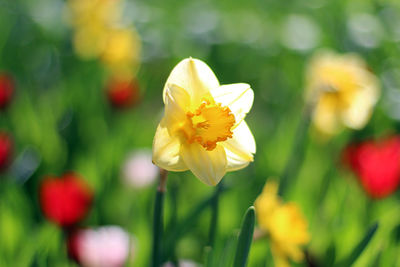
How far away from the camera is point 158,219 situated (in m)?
0.96

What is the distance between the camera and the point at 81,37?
2.60 meters

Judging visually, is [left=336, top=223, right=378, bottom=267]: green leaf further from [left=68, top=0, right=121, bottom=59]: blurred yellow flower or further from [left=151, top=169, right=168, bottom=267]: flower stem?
[left=68, top=0, right=121, bottom=59]: blurred yellow flower

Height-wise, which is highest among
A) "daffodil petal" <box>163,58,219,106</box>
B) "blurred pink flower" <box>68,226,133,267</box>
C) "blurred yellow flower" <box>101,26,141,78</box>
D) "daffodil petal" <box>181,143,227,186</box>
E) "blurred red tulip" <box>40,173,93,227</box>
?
"daffodil petal" <box>163,58,219,106</box>

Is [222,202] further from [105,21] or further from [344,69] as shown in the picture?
[105,21]

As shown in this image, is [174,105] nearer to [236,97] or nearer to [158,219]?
[236,97]

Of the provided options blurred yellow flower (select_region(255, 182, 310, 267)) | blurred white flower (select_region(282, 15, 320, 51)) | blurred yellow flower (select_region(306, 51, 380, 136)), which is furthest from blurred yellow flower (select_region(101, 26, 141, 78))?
blurred yellow flower (select_region(255, 182, 310, 267))

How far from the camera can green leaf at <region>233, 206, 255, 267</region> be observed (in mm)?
836

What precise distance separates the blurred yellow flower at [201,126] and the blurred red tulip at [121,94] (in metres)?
1.28

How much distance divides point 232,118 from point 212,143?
57mm

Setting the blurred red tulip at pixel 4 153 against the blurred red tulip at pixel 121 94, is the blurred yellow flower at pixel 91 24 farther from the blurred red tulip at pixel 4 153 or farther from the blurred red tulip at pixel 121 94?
the blurred red tulip at pixel 4 153

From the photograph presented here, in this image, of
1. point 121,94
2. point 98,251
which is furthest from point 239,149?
point 121,94

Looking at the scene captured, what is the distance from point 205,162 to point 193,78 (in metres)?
0.15

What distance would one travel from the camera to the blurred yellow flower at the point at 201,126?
86cm

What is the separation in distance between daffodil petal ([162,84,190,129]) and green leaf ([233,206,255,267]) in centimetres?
20
